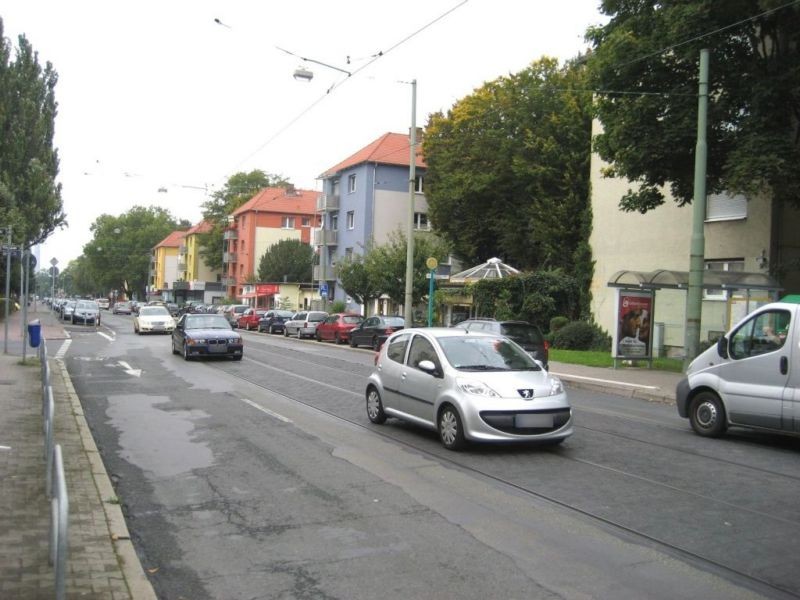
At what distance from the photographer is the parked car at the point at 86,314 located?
4618 centimetres

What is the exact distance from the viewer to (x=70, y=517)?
5.61 metres

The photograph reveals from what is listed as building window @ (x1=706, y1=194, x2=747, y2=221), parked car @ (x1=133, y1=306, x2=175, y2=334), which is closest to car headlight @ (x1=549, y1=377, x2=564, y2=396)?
building window @ (x1=706, y1=194, x2=747, y2=221)

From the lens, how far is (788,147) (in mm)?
17828

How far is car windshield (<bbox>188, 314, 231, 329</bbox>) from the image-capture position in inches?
900

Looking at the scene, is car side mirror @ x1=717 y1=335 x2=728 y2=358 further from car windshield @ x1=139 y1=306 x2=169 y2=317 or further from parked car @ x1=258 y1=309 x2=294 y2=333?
parked car @ x1=258 y1=309 x2=294 y2=333

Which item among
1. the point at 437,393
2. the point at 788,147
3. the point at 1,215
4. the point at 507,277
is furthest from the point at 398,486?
the point at 507,277

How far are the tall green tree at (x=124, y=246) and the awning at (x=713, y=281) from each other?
359ft

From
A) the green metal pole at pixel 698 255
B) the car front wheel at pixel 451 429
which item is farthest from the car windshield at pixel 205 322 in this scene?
the car front wheel at pixel 451 429

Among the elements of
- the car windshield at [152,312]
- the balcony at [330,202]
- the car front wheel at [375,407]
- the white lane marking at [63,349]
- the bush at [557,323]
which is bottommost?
the white lane marking at [63,349]

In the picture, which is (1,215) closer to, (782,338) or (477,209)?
(782,338)

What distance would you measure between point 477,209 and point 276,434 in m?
37.0

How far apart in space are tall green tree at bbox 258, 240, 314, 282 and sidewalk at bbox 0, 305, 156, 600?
59764 mm

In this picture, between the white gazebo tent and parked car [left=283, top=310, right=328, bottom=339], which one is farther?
parked car [left=283, top=310, right=328, bottom=339]

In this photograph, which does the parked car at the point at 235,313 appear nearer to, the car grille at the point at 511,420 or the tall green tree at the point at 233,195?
the tall green tree at the point at 233,195
